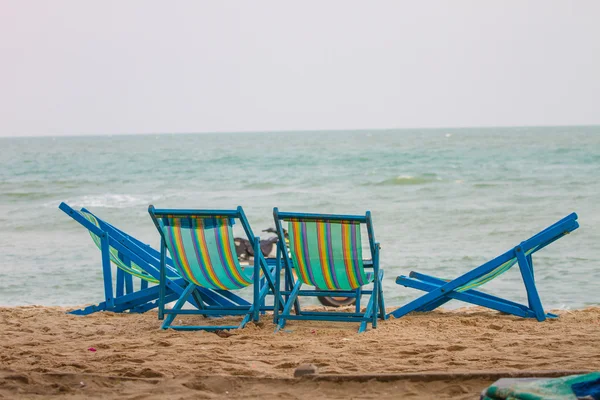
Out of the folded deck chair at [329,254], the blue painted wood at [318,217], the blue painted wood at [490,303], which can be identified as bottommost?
the blue painted wood at [490,303]

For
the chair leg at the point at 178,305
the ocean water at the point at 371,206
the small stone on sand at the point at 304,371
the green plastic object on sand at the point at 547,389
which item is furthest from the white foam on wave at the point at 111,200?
the green plastic object on sand at the point at 547,389

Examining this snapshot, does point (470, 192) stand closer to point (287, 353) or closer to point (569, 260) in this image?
point (569, 260)

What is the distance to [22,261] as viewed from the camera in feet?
34.9

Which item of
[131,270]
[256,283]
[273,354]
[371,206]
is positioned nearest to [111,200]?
[371,206]

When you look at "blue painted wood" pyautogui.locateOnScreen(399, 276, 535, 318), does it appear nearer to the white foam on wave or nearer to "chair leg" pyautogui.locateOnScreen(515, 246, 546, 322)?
"chair leg" pyautogui.locateOnScreen(515, 246, 546, 322)

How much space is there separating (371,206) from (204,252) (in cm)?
1416

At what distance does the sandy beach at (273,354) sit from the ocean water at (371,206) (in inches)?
101

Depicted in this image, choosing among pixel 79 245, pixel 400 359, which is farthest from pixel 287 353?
pixel 79 245

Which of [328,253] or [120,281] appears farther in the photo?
[120,281]

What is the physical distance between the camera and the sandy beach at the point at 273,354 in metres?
3.44

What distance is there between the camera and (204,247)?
493 centimetres

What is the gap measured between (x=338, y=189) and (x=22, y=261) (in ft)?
48.4

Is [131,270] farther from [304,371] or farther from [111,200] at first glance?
[111,200]

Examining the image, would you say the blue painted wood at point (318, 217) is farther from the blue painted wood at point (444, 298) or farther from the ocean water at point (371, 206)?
the ocean water at point (371, 206)
